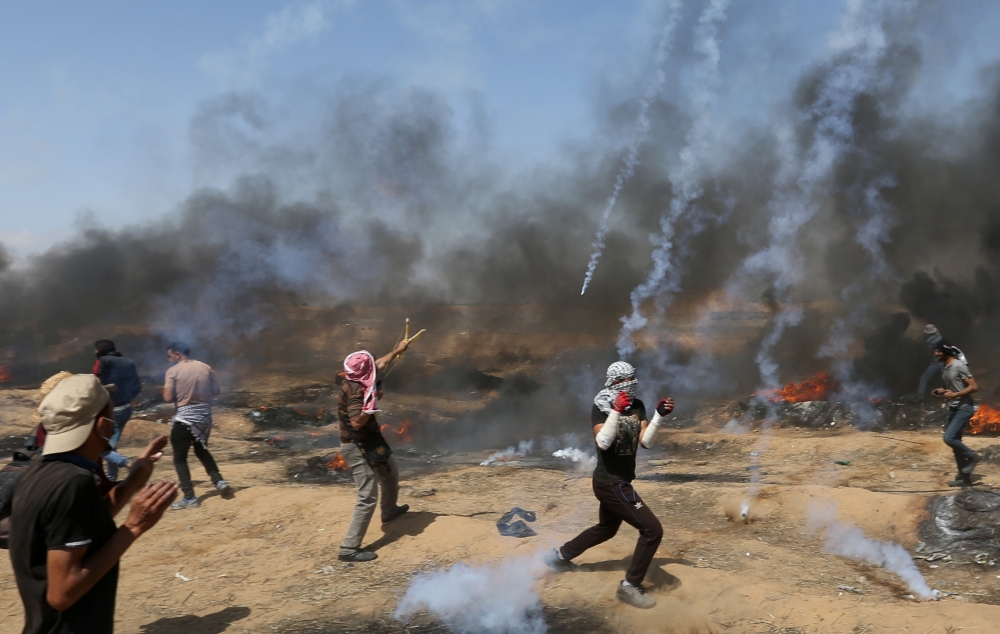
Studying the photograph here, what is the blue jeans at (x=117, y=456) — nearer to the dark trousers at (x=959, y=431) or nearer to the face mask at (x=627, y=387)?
the face mask at (x=627, y=387)

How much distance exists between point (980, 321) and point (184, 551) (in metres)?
23.8

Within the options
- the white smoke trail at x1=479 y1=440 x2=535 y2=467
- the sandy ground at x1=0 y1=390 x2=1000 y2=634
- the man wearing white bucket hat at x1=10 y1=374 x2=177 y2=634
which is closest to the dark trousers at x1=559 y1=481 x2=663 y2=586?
the sandy ground at x1=0 y1=390 x2=1000 y2=634

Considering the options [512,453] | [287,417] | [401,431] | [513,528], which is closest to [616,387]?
[513,528]

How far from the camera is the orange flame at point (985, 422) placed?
41.6ft

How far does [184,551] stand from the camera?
652 centimetres

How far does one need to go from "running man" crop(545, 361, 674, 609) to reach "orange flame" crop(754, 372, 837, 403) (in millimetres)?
11708

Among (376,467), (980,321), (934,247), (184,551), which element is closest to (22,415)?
(184,551)

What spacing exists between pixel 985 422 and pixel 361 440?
12.9 metres

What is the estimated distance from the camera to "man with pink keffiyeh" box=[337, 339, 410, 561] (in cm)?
580

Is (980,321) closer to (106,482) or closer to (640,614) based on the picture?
(640,614)

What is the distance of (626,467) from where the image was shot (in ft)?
15.8

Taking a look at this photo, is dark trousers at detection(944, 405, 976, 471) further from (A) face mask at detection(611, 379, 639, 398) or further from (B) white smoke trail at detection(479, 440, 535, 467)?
(B) white smoke trail at detection(479, 440, 535, 467)

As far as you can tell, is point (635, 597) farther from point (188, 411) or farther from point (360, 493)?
point (188, 411)

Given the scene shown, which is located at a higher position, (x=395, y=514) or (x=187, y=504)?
(x=395, y=514)
